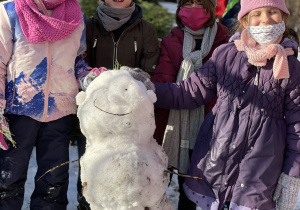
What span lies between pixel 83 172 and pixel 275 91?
4.31 feet

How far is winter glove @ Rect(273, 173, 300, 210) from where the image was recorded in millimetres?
2623

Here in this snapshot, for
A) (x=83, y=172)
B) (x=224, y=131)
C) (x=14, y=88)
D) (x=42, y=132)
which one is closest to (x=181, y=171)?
(x=224, y=131)

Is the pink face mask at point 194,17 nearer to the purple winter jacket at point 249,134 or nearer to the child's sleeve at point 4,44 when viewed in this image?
the purple winter jacket at point 249,134

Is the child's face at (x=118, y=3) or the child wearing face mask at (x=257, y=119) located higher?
the child's face at (x=118, y=3)

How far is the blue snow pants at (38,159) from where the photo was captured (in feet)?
9.53

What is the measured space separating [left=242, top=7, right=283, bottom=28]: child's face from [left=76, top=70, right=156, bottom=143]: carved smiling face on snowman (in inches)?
32.3

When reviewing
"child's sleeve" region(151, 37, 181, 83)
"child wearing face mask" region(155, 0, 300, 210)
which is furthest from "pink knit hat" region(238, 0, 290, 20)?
"child's sleeve" region(151, 37, 181, 83)

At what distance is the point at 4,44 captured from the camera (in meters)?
2.75

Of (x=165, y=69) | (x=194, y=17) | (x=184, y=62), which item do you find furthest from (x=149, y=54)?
(x=194, y=17)

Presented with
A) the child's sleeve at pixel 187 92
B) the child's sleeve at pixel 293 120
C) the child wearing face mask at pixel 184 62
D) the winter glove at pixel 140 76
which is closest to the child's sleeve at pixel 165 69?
the child wearing face mask at pixel 184 62

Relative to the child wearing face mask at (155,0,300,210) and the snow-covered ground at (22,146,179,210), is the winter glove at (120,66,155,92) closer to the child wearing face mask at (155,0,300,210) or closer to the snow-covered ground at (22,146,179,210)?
the child wearing face mask at (155,0,300,210)

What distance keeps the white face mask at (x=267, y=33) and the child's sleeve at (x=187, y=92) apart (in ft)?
1.28

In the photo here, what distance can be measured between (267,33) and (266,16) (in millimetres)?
111

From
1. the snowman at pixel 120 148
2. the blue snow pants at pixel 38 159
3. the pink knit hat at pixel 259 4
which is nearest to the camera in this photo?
the snowman at pixel 120 148
